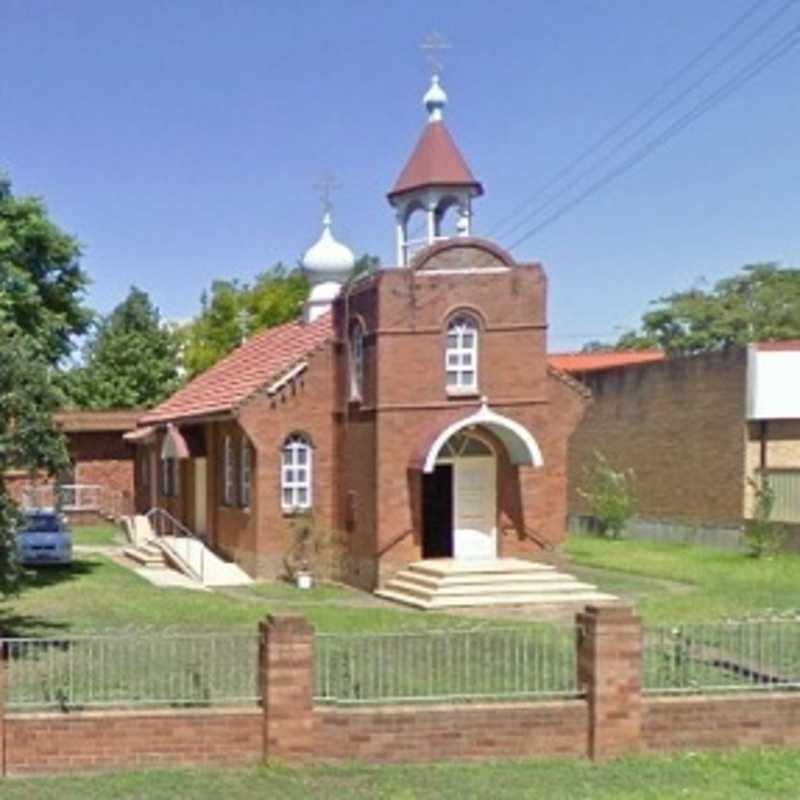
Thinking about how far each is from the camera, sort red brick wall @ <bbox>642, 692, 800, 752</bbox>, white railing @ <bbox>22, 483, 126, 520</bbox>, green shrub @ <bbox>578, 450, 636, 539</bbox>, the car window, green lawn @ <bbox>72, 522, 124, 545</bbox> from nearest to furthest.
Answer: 1. red brick wall @ <bbox>642, 692, 800, 752</bbox>
2. the car window
3. green shrub @ <bbox>578, 450, 636, 539</bbox>
4. green lawn @ <bbox>72, 522, 124, 545</bbox>
5. white railing @ <bbox>22, 483, 126, 520</bbox>

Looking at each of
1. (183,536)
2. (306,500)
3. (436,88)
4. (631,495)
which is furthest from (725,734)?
(631,495)

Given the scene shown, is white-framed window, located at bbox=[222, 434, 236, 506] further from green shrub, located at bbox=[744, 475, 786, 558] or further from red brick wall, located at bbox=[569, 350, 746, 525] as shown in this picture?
red brick wall, located at bbox=[569, 350, 746, 525]

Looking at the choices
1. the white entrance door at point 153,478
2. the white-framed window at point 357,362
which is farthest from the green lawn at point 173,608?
the white entrance door at point 153,478

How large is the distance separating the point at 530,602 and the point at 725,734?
1073 cm

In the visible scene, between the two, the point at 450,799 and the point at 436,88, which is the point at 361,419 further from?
the point at 450,799

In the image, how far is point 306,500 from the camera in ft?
81.9

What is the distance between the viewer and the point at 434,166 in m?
25.5

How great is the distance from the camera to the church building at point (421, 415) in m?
23.0

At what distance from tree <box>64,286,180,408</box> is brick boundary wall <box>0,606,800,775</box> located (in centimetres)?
4570

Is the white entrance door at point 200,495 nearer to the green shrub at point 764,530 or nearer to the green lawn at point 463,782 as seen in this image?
the green shrub at point 764,530

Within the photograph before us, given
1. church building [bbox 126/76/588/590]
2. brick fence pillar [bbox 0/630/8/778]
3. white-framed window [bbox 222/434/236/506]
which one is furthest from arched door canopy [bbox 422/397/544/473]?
brick fence pillar [bbox 0/630/8/778]

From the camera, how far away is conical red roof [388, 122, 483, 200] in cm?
2534

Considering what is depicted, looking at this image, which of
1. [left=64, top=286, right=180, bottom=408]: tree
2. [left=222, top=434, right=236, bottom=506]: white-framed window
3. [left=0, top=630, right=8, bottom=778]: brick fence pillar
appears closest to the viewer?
[left=0, top=630, right=8, bottom=778]: brick fence pillar

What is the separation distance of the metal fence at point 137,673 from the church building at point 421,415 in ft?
39.4
